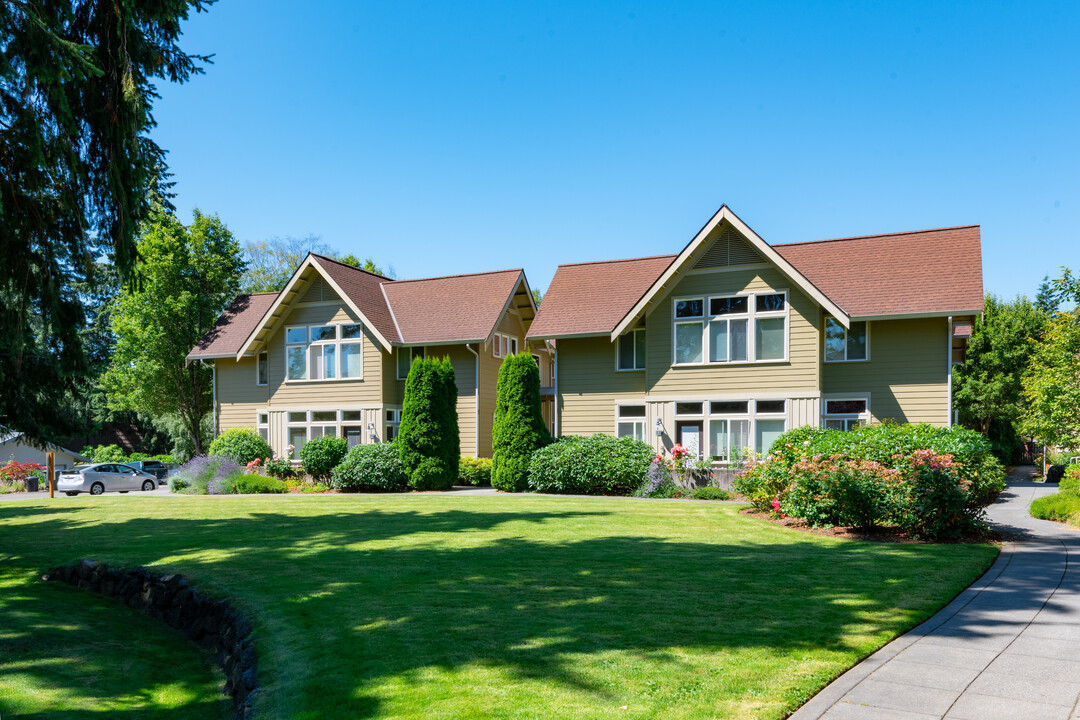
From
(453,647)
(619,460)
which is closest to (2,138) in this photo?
(453,647)

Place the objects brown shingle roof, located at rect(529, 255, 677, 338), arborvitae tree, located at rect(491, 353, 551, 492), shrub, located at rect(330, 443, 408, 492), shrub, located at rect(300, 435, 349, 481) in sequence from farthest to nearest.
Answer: shrub, located at rect(300, 435, 349, 481) → brown shingle roof, located at rect(529, 255, 677, 338) → shrub, located at rect(330, 443, 408, 492) → arborvitae tree, located at rect(491, 353, 551, 492)

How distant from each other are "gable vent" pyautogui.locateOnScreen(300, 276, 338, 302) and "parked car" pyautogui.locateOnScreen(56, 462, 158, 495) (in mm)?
12324

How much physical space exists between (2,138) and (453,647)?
7.66 metres

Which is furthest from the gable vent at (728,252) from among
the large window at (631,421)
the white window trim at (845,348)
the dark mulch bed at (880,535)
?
the dark mulch bed at (880,535)

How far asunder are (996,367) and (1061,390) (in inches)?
870

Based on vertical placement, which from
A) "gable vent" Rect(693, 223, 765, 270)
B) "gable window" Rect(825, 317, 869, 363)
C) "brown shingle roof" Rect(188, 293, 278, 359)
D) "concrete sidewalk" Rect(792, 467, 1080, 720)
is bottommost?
"concrete sidewalk" Rect(792, 467, 1080, 720)

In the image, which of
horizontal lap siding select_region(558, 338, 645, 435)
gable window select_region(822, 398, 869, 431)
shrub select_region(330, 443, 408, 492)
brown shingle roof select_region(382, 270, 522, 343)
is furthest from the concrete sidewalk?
brown shingle roof select_region(382, 270, 522, 343)

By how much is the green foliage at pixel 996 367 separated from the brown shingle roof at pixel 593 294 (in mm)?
23916

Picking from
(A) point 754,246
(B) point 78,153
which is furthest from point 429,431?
(B) point 78,153

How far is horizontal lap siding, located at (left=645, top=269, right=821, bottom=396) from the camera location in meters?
22.6

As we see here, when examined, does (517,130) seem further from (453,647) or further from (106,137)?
(453,647)

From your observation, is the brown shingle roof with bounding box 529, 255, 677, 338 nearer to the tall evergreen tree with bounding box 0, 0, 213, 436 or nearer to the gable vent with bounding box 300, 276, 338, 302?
the gable vent with bounding box 300, 276, 338, 302

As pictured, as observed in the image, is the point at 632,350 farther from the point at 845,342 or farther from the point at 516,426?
the point at 845,342

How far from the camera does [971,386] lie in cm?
4209
